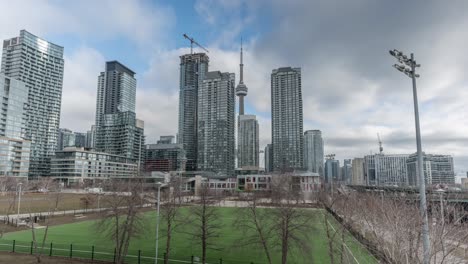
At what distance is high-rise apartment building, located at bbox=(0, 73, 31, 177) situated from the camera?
472ft

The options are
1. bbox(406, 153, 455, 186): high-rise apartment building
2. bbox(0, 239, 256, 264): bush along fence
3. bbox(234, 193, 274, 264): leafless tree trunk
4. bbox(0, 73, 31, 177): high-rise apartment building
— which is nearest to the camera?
bbox(234, 193, 274, 264): leafless tree trunk

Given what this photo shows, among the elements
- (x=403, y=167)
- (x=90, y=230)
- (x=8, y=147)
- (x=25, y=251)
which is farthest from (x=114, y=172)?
(x=403, y=167)

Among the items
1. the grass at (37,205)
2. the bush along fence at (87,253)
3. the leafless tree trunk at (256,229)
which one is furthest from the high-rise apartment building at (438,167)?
the bush along fence at (87,253)

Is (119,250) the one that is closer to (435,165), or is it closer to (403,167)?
(435,165)

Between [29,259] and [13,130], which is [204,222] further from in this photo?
[13,130]

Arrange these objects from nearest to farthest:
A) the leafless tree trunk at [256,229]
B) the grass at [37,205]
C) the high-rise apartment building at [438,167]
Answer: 1. the leafless tree trunk at [256,229]
2. the grass at [37,205]
3. the high-rise apartment building at [438,167]

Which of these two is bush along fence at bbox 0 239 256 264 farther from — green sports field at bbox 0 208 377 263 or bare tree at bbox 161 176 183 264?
bare tree at bbox 161 176 183 264

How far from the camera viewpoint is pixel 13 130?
6673 inches

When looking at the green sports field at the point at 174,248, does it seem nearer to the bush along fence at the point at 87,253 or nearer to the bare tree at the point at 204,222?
the bush along fence at the point at 87,253

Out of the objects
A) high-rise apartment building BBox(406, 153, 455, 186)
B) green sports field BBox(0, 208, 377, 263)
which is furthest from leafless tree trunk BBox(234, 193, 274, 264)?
high-rise apartment building BBox(406, 153, 455, 186)

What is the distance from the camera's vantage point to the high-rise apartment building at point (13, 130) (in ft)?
472

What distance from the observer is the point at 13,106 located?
17038 centimetres

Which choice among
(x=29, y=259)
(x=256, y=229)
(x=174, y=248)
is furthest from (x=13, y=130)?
(x=256, y=229)

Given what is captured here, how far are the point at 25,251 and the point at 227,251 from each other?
70.3ft
